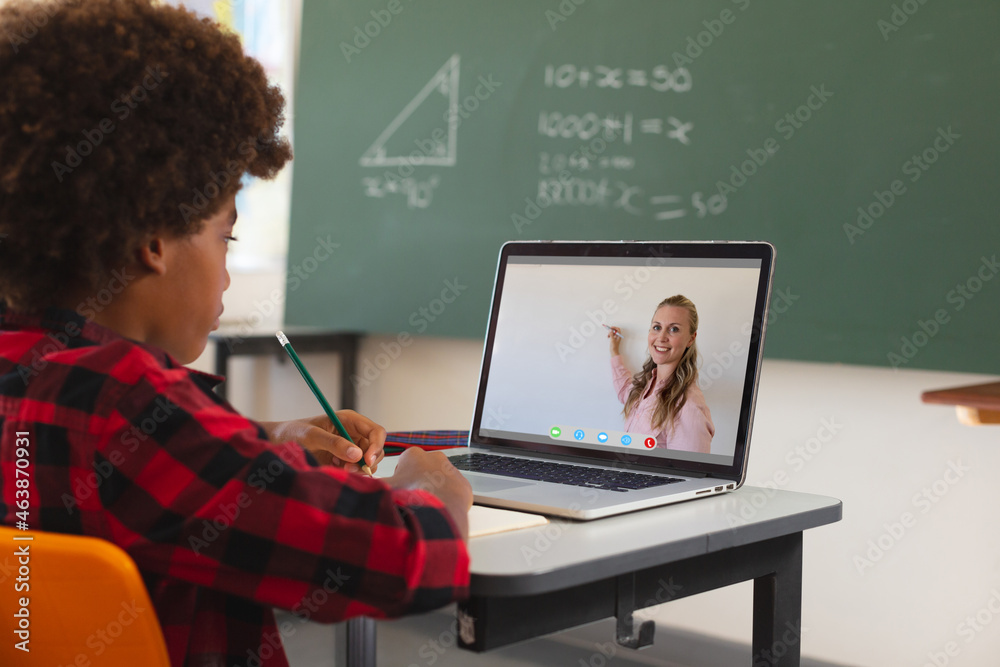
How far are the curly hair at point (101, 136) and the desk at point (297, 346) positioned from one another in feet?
6.58

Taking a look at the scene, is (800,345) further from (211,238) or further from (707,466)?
(211,238)

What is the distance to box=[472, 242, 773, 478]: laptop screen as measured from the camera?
47.5 inches

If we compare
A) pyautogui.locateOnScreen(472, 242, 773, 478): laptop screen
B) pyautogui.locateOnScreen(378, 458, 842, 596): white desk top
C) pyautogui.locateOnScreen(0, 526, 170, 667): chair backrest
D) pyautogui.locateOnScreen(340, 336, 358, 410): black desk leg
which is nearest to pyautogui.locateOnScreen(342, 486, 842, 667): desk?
pyautogui.locateOnScreen(378, 458, 842, 596): white desk top

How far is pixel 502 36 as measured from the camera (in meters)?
2.79

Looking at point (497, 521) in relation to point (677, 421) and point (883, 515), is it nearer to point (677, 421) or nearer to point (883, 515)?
point (677, 421)

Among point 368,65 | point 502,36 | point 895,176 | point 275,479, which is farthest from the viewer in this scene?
point 368,65

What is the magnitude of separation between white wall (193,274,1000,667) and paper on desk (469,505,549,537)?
151cm

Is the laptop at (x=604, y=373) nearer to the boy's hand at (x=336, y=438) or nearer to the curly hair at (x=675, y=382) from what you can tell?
the curly hair at (x=675, y=382)

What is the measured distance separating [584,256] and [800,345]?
1142mm

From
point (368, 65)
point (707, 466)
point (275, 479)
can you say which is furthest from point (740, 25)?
point (275, 479)

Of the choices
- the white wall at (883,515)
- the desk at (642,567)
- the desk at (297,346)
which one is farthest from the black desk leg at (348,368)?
the desk at (642,567)

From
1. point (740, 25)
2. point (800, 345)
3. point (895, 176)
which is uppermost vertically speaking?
point (740, 25)

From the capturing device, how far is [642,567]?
868mm

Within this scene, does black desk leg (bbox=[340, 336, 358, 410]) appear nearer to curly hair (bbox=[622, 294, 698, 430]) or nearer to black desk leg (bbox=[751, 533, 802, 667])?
curly hair (bbox=[622, 294, 698, 430])
